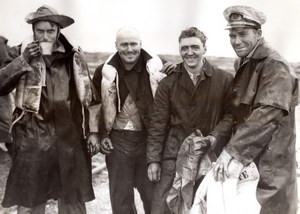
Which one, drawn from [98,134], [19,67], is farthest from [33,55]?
[98,134]

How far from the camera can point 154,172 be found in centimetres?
195

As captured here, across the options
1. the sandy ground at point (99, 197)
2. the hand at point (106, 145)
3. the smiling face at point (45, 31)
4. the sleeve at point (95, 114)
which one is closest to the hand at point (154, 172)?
the hand at point (106, 145)

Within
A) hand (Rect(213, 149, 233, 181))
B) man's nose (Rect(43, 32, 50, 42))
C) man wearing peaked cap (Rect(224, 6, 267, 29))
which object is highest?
man wearing peaked cap (Rect(224, 6, 267, 29))

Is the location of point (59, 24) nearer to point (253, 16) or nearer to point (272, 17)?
point (253, 16)

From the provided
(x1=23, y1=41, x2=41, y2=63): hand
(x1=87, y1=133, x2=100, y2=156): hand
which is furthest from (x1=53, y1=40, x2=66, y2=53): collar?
(x1=87, y1=133, x2=100, y2=156): hand

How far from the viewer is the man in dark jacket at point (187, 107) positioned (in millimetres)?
1829

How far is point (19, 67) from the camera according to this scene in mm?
1819

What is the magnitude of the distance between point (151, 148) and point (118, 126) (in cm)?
25

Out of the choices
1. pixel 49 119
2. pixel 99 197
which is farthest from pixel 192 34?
pixel 99 197

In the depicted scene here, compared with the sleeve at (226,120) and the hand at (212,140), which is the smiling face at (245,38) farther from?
the hand at (212,140)

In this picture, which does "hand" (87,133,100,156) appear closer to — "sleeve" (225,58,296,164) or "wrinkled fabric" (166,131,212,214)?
"wrinkled fabric" (166,131,212,214)

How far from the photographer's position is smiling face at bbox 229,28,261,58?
1.68 meters

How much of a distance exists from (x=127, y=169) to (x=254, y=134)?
2.67 feet

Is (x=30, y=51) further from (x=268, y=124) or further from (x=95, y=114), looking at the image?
(x=268, y=124)
